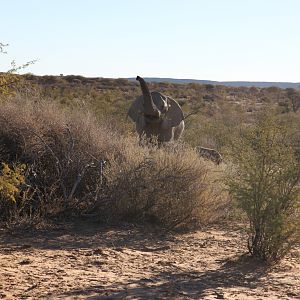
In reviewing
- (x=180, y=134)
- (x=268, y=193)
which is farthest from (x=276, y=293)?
(x=180, y=134)

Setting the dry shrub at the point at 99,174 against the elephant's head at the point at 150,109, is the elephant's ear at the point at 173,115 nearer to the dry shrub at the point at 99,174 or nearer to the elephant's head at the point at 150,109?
the elephant's head at the point at 150,109

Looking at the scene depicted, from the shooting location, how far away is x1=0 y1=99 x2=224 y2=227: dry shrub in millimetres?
10953

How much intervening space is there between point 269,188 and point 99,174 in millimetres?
3680

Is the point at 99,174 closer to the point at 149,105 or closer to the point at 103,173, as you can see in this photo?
the point at 103,173

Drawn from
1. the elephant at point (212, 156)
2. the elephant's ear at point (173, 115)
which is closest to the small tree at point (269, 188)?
the elephant at point (212, 156)

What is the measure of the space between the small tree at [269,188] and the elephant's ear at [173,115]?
6.57 m

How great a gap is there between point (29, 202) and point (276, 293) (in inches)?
189

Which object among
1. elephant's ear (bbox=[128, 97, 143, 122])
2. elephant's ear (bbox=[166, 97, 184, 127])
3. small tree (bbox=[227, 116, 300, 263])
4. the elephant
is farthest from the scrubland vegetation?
elephant's ear (bbox=[128, 97, 143, 122])

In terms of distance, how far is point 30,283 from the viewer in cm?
737

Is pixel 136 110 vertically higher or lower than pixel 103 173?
higher

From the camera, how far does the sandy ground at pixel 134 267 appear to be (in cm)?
722

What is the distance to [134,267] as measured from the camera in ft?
27.3

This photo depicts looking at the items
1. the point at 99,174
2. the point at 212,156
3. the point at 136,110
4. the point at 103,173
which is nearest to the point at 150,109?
the point at 136,110

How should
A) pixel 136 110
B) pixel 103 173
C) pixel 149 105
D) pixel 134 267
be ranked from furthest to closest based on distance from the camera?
pixel 136 110 < pixel 149 105 < pixel 103 173 < pixel 134 267
